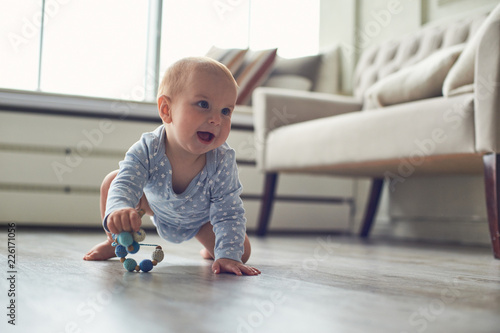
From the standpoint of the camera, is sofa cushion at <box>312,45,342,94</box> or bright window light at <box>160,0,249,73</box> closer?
sofa cushion at <box>312,45,342,94</box>

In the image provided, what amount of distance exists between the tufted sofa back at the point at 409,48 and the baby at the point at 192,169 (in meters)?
1.42

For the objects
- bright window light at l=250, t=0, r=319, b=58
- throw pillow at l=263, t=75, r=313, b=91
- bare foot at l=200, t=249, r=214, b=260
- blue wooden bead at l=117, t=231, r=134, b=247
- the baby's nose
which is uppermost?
bright window light at l=250, t=0, r=319, b=58

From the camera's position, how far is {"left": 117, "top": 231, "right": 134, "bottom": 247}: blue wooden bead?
2.56ft

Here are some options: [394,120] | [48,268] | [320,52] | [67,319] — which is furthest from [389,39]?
[67,319]

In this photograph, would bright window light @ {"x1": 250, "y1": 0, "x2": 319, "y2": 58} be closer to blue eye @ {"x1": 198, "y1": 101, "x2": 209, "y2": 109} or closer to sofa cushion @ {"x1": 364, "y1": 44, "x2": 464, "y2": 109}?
sofa cushion @ {"x1": 364, "y1": 44, "x2": 464, "y2": 109}

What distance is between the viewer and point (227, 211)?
3.19 ft

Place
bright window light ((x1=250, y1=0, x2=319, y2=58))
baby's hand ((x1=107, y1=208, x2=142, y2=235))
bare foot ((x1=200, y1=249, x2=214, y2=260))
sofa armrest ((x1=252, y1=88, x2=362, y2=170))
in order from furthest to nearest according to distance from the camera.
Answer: bright window light ((x1=250, y1=0, x2=319, y2=58)) < sofa armrest ((x1=252, y1=88, x2=362, y2=170)) < bare foot ((x1=200, y1=249, x2=214, y2=260)) < baby's hand ((x1=107, y1=208, x2=142, y2=235))

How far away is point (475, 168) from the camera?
1.70m

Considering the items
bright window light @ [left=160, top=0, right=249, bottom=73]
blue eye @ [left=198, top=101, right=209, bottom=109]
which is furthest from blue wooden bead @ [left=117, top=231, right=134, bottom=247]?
bright window light @ [left=160, top=0, right=249, bottom=73]

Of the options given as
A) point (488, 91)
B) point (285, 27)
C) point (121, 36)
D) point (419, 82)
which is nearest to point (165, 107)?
point (488, 91)

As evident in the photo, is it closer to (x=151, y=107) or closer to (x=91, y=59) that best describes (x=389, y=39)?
(x=151, y=107)

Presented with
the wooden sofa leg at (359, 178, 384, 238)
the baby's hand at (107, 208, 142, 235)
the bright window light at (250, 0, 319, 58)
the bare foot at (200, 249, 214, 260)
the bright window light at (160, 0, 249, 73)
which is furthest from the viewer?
the bright window light at (250, 0, 319, 58)

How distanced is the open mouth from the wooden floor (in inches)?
9.1

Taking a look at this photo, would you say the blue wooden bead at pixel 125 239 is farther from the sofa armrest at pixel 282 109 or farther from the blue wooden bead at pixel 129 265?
the sofa armrest at pixel 282 109
